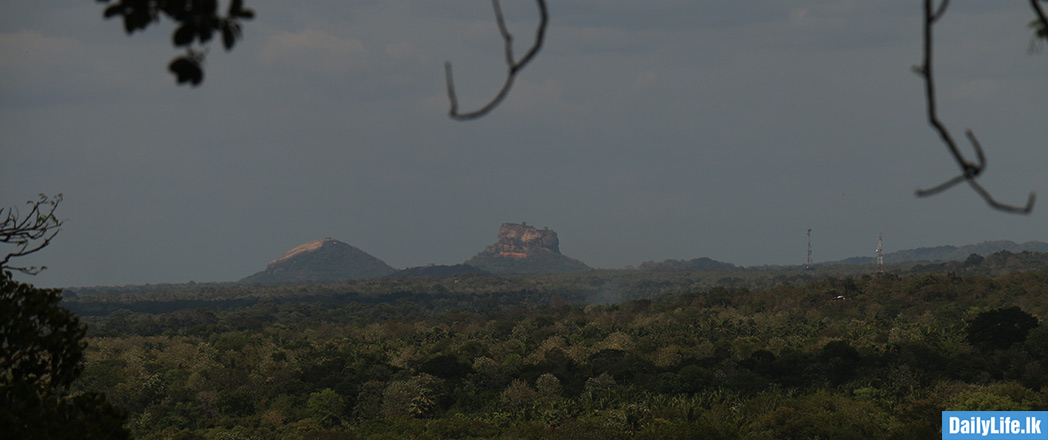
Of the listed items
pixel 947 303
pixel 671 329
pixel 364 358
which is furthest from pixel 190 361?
pixel 947 303

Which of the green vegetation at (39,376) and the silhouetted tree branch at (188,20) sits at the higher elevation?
the silhouetted tree branch at (188,20)

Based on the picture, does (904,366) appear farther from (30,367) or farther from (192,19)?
(192,19)

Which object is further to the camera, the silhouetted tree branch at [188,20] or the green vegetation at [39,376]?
the green vegetation at [39,376]
